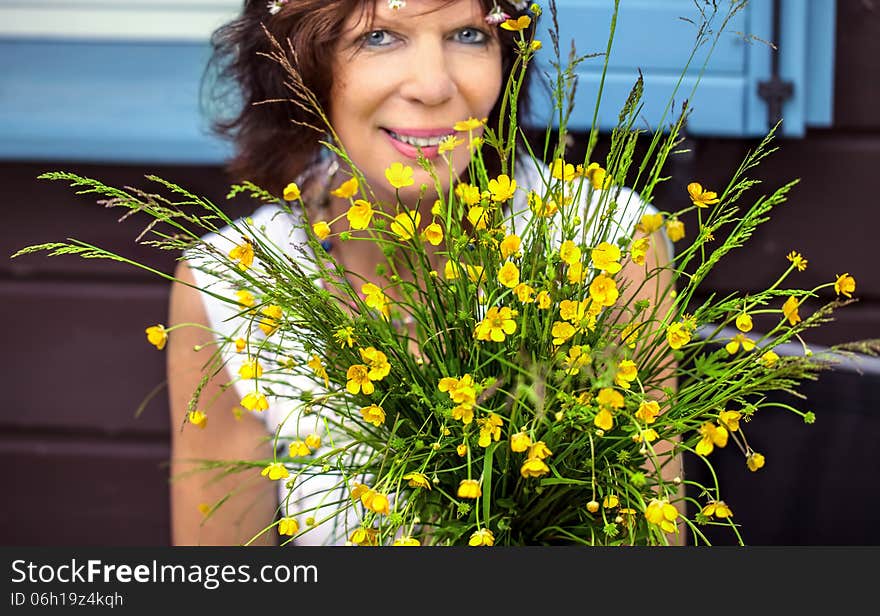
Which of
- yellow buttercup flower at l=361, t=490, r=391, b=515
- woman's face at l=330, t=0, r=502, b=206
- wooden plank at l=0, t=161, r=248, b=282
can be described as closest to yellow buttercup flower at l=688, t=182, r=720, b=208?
yellow buttercup flower at l=361, t=490, r=391, b=515

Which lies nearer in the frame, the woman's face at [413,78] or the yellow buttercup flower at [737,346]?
the yellow buttercup flower at [737,346]

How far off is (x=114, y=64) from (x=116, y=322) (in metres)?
0.54

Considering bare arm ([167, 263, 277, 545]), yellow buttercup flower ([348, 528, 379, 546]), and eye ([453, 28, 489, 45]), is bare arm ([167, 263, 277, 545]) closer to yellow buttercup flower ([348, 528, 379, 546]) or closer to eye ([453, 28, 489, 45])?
eye ([453, 28, 489, 45])

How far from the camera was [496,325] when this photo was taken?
767 mm

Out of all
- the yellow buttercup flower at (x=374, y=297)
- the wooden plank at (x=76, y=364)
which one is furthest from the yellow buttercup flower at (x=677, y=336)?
the wooden plank at (x=76, y=364)

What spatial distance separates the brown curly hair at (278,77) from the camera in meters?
1.27

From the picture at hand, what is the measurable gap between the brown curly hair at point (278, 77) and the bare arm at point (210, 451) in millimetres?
225

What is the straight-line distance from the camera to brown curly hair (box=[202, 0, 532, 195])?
4.16 feet

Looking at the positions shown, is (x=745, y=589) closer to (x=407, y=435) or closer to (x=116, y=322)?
(x=407, y=435)

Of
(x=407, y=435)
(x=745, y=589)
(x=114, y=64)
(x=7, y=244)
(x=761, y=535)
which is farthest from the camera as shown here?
(x=7, y=244)

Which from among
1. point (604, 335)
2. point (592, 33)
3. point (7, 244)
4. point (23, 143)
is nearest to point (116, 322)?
point (7, 244)

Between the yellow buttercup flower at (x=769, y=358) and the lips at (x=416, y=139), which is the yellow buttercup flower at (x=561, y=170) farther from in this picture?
the lips at (x=416, y=139)

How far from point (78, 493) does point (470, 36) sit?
1.47 m

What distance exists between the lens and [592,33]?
5.88ft
